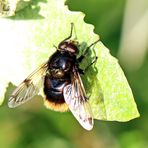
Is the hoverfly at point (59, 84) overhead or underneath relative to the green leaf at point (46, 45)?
underneath

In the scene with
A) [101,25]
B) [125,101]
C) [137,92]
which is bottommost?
[137,92]

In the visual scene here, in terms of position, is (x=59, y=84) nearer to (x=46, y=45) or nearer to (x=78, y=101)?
(x=78, y=101)

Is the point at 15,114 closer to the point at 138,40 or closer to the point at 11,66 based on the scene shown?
the point at 138,40

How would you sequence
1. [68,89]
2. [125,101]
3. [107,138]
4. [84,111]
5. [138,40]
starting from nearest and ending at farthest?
[125,101], [84,111], [68,89], [138,40], [107,138]

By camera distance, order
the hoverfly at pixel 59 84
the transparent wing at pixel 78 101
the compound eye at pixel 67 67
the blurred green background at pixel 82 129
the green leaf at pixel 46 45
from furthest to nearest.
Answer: the blurred green background at pixel 82 129 < the compound eye at pixel 67 67 < the hoverfly at pixel 59 84 < the transparent wing at pixel 78 101 < the green leaf at pixel 46 45

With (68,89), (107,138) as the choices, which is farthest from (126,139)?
(68,89)

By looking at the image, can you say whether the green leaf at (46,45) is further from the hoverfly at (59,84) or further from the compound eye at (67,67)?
the compound eye at (67,67)

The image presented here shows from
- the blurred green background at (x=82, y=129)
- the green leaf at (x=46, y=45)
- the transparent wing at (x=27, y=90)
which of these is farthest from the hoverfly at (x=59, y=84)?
the blurred green background at (x=82, y=129)

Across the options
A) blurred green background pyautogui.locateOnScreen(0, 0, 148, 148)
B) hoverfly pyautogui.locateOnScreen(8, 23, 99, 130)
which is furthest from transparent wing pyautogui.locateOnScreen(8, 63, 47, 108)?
blurred green background pyautogui.locateOnScreen(0, 0, 148, 148)
